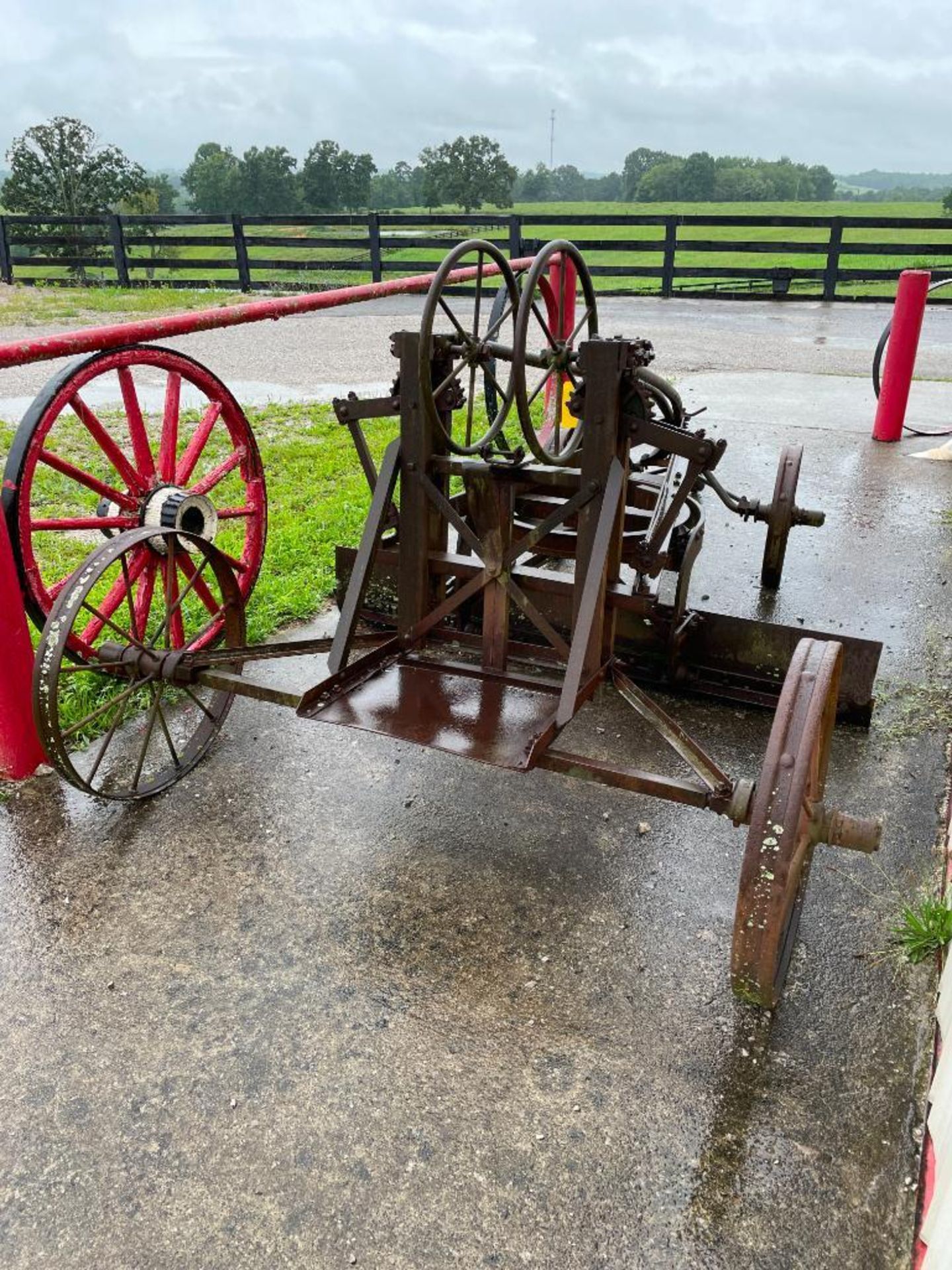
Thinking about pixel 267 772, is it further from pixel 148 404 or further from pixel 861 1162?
pixel 148 404

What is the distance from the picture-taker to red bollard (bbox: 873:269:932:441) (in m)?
7.40

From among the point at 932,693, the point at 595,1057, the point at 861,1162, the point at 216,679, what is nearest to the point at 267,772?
the point at 216,679

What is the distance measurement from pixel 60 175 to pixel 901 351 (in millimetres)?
24644

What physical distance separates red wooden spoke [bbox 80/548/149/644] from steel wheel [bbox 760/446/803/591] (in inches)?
106

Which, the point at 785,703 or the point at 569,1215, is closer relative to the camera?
the point at 569,1215

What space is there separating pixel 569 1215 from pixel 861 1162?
620mm

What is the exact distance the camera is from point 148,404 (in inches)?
357

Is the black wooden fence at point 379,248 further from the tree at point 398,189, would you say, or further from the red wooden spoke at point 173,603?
the tree at point 398,189

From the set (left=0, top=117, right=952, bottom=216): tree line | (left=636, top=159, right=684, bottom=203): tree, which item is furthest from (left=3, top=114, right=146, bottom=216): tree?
(left=636, top=159, right=684, bottom=203): tree

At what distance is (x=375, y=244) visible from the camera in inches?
712

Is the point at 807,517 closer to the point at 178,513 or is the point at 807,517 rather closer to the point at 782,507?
the point at 782,507

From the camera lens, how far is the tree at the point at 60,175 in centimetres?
2531

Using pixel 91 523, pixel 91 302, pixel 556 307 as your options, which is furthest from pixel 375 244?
pixel 91 523

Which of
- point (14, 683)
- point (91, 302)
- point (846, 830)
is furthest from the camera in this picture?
point (91, 302)
